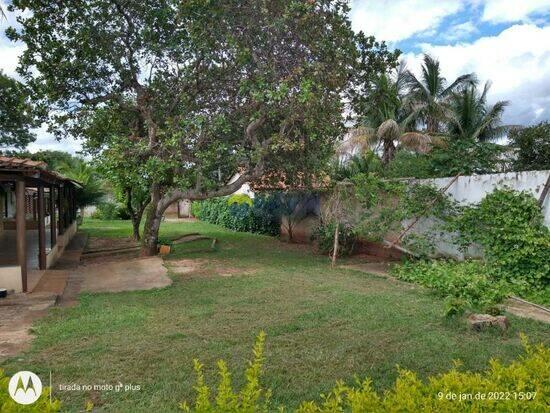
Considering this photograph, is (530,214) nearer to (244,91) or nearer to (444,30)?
(444,30)

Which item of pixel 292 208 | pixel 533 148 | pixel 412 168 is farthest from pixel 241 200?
pixel 533 148

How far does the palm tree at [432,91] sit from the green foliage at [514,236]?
14.9m

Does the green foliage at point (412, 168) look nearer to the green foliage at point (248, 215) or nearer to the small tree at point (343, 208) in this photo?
the small tree at point (343, 208)

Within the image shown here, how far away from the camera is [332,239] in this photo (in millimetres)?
12914

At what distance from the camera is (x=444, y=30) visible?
8453 millimetres

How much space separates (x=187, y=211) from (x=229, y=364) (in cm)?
3111

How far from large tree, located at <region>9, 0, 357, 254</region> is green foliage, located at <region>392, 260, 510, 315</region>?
12.1 feet

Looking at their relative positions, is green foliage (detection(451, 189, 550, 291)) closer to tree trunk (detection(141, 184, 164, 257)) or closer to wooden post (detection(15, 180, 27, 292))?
wooden post (detection(15, 180, 27, 292))

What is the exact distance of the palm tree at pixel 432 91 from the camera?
23.2 m

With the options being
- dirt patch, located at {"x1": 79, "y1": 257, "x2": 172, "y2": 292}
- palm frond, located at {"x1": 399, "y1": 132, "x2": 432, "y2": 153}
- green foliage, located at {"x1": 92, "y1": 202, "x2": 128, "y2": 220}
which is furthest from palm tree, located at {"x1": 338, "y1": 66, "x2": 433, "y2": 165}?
green foliage, located at {"x1": 92, "y1": 202, "x2": 128, "y2": 220}

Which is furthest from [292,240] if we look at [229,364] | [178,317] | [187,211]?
[187,211]

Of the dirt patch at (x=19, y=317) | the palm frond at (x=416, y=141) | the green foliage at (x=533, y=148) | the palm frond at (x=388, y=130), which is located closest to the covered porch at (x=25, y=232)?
the dirt patch at (x=19, y=317)

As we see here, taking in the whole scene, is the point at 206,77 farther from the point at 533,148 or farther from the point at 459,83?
the point at 459,83

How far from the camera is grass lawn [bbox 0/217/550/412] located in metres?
4.23
